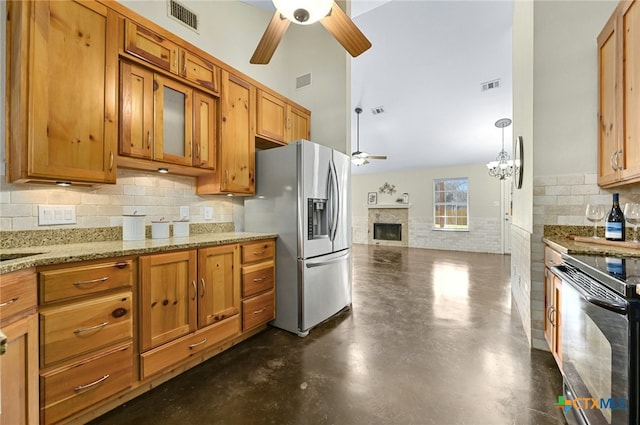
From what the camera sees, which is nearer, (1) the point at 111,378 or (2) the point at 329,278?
(1) the point at 111,378

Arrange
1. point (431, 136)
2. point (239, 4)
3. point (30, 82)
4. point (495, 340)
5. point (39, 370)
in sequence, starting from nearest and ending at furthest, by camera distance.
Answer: point (39, 370)
point (30, 82)
point (495, 340)
point (239, 4)
point (431, 136)

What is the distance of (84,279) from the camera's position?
52.3 inches

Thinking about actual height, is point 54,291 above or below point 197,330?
above

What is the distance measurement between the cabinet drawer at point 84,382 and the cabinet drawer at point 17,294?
348 mm

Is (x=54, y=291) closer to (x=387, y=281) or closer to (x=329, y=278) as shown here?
(x=329, y=278)

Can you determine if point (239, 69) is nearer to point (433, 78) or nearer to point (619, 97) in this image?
point (619, 97)

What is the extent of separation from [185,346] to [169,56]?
6.77ft

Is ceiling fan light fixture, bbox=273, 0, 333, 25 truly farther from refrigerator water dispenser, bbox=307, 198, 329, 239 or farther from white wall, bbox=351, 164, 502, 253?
white wall, bbox=351, 164, 502, 253

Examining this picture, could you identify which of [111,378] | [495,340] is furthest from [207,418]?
[495,340]

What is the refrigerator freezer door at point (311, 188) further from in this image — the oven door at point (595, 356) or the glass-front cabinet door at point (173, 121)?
the oven door at point (595, 356)

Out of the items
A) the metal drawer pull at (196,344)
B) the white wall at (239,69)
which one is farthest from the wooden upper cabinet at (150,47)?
the metal drawer pull at (196,344)

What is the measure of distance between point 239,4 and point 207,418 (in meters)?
3.75

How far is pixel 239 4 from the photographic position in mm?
2977

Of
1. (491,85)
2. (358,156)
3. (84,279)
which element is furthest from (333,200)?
(491,85)
